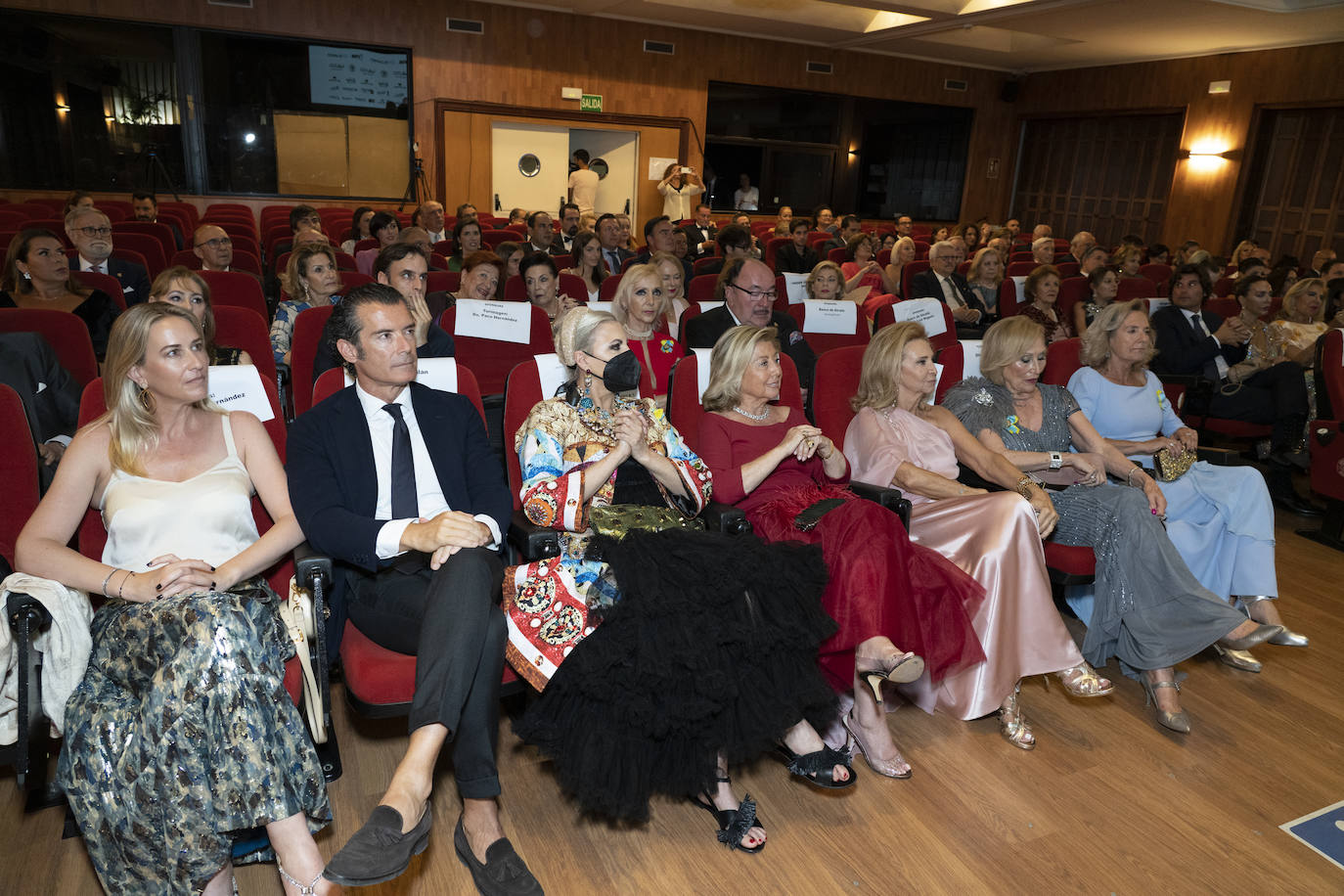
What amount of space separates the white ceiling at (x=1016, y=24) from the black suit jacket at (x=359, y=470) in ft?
29.1

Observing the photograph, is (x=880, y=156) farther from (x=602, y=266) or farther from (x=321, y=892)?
(x=321, y=892)

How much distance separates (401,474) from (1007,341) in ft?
6.75

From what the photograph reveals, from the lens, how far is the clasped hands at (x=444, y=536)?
76.0 inches

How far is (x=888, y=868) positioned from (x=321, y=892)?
4.02 ft

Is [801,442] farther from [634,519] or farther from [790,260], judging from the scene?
[790,260]

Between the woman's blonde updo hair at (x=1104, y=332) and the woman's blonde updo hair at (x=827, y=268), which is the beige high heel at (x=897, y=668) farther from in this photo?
the woman's blonde updo hair at (x=827, y=268)

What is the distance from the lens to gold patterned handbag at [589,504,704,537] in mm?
2176

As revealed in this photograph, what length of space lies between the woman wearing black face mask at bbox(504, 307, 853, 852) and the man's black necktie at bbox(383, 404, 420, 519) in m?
0.28

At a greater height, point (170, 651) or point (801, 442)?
point (801, 442)

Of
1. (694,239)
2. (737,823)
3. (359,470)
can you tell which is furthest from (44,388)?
(694,239)

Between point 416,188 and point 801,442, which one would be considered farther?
point 416,188

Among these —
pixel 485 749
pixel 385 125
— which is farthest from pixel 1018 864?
Result: pixel 385 125

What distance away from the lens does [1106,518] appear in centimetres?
270

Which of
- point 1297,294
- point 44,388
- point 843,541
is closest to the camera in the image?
point 843,541
